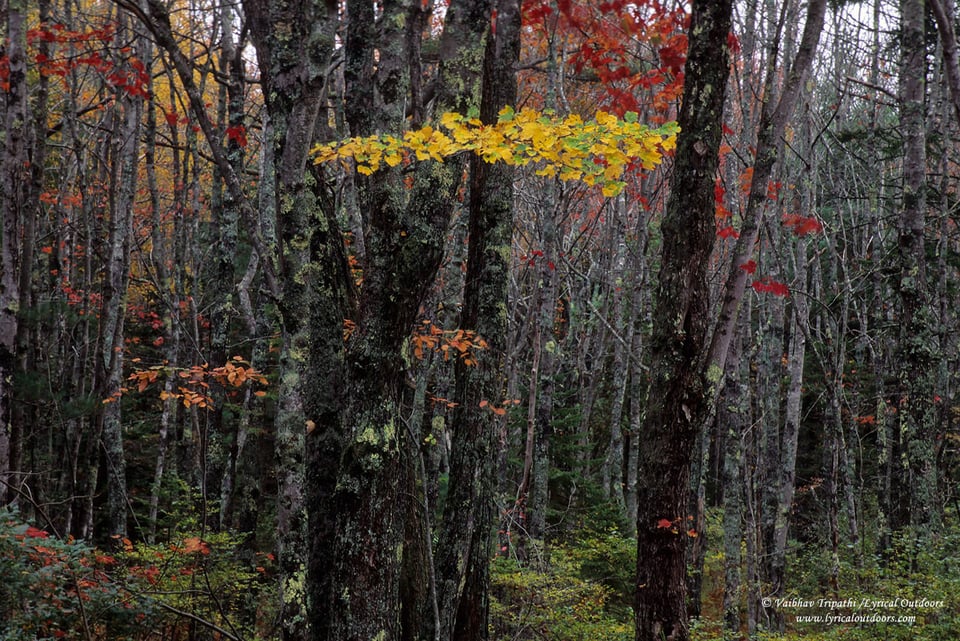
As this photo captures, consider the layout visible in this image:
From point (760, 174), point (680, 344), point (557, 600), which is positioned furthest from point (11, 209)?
point (557, 600)

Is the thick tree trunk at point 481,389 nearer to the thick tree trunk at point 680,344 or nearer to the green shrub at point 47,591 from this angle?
the thick tree trunk at point 680,344

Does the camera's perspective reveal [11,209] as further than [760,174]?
Yes

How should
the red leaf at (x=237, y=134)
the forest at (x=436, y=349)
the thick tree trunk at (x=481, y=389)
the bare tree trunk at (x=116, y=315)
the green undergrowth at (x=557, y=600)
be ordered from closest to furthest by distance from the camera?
1. the forest at (x=436, y=349)
2. the thick tree trunk at (x=481, y=389)
3. the green undergrowth at (x=557, y=600)
4. the red leaf at (x=237, y=134)
5. the bare tree trunk at (x=116, y=315)

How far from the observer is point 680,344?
12.8ft

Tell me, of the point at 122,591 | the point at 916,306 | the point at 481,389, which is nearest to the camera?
the point at 481,389

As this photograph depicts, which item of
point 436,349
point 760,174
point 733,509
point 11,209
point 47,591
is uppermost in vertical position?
point 760,174

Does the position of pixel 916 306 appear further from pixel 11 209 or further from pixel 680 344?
pixel 11 209

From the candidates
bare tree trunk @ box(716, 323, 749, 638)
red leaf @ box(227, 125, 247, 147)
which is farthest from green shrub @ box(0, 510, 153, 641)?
bare tree trunk @ box(716, 323, 749, 638)

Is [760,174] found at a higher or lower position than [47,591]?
higher

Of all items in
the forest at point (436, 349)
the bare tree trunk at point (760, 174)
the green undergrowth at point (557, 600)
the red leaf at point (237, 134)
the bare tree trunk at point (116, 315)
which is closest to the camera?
the forest at point (436, 349)

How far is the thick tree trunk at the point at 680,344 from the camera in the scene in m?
3.80

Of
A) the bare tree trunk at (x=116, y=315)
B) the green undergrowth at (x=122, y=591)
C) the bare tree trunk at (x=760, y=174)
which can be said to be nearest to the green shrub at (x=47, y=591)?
the green undergrowth at (x=122, y=591)

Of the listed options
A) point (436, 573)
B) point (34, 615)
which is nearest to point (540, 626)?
point (436, 573)

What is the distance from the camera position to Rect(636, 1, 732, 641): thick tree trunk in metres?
3.80
